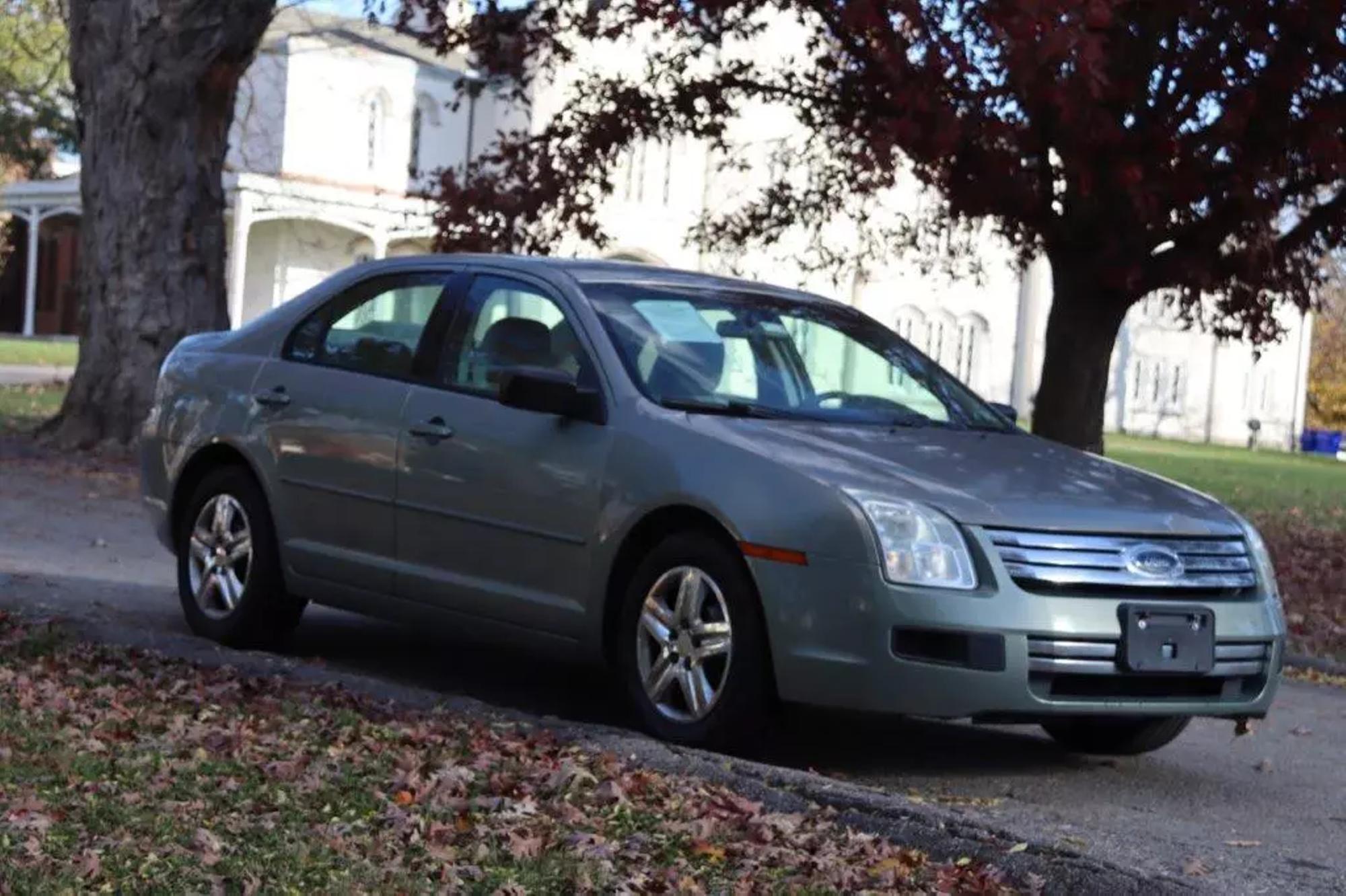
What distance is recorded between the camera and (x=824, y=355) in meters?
8.90

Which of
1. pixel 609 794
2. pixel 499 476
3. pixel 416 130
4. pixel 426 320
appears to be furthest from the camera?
pixel 416 130

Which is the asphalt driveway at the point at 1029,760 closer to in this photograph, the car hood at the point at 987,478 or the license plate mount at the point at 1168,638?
the license plate mount at the point at 1168,638

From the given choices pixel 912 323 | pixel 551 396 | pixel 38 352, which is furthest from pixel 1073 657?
pixel 912 323

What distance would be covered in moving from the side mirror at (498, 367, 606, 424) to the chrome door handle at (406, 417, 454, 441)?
539mm

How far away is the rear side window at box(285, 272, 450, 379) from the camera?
920cm

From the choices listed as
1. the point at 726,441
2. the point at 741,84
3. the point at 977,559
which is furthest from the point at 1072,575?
the point at 741,84

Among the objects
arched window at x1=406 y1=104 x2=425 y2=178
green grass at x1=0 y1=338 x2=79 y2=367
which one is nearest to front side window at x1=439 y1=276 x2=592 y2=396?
green grass at x1=0 y1=338 x2=79 y2=367

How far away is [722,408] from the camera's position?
26.8 ft

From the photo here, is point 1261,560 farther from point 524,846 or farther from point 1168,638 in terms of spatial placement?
point 524,846

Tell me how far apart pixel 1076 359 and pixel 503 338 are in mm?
9199

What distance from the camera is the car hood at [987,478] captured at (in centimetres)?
741

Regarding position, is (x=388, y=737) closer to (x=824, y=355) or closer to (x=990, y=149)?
(x=824, y=355)

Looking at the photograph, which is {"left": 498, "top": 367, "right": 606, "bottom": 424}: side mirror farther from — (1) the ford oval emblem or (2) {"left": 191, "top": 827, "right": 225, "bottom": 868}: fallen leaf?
(2) {"left": 191, "top": 827, "right": 225, "bottom": 868}: fallen leaf

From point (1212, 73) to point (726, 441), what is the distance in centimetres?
842
